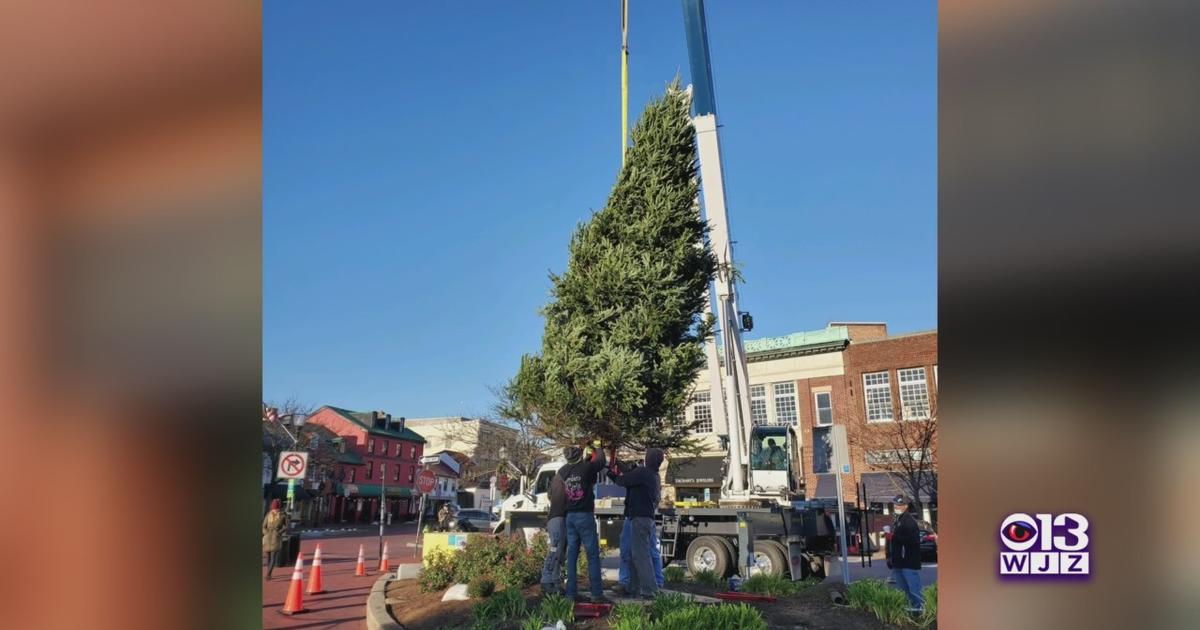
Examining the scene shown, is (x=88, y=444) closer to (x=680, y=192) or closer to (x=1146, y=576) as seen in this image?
(x=1146, y=576)

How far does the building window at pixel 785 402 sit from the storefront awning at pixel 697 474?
4.72m

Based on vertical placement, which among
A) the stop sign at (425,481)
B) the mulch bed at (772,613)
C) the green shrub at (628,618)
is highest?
the stop sign at (425,481)

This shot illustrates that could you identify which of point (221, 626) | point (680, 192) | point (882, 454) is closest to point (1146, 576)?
point (221, 626)

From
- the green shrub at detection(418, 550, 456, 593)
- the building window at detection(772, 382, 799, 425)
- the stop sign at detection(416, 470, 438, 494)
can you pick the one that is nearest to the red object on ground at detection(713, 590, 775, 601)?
the green shrub at detection(418, 550, 456, 593)

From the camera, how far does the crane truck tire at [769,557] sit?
13.1 meters

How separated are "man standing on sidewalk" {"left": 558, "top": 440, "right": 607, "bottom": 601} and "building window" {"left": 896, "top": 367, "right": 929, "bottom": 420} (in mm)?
27232

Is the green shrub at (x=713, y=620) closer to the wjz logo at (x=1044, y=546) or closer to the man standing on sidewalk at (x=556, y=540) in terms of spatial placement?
the man standing on sidewalk at (x=556, y=540)

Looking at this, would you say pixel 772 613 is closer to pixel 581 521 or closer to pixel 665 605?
pixel 665 605

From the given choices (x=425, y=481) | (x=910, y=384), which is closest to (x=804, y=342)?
(x=910, y=384)

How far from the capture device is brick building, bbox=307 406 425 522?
177ft

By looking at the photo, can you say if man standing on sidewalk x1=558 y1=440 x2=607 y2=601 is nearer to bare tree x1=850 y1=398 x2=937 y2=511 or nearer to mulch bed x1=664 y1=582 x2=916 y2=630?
mulch bed x1=664 y1=582 x2=916 y2=630

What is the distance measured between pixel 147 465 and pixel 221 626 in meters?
0.55

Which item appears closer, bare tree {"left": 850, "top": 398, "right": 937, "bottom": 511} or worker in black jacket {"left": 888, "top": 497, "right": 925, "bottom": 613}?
worker in black jacket {"left": 888, "top": 497, "right": 925, "bottom": 613}

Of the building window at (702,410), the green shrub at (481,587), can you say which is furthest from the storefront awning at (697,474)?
the green shrub at (481,587)
